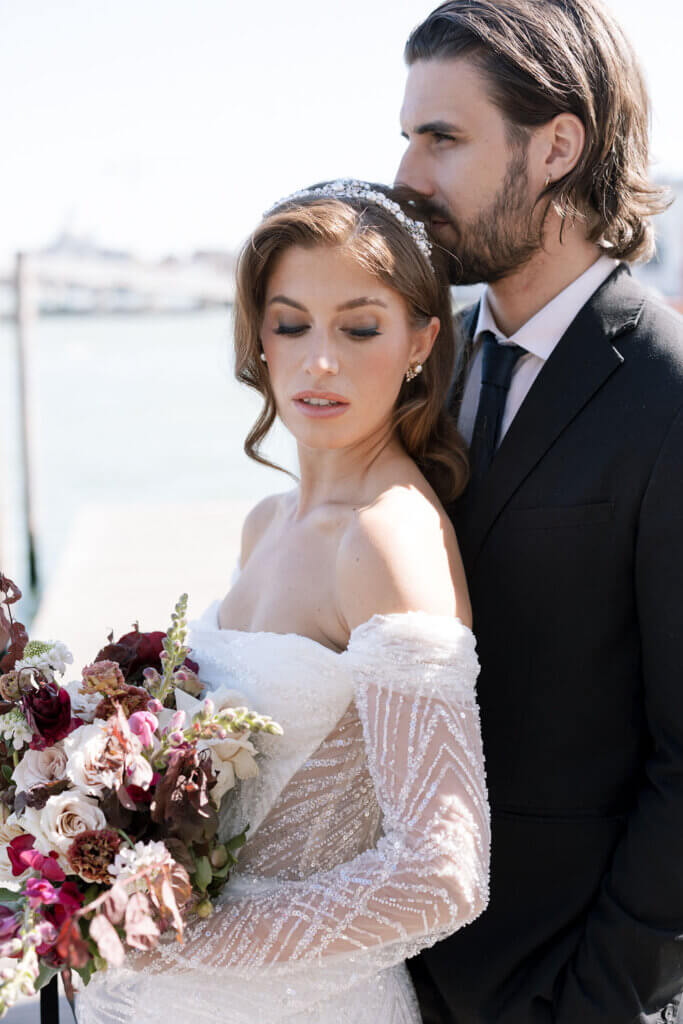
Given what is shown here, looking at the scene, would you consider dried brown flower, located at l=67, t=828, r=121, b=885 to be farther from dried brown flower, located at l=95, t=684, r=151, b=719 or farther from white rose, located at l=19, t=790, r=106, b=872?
dried brown flower, located at l=95, t=684, r=151, b=719

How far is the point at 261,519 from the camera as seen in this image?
2648 mm

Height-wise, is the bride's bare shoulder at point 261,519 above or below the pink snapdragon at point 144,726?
above

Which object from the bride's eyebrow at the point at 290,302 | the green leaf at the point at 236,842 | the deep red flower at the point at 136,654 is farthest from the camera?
the bride's eyebrow at the point at 290,302

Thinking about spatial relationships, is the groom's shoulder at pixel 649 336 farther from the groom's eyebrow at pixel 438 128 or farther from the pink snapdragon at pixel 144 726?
the pink snapdragon at pixel 144 726

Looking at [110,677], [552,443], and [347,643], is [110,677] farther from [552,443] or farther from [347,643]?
[552,443]

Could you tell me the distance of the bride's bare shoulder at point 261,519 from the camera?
102 inches

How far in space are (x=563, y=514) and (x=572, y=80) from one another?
39.4 inches

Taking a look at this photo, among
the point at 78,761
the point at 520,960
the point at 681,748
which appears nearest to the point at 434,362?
the point at 681,748

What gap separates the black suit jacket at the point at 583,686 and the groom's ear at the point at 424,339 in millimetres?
256

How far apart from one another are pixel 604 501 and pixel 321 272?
732 mm

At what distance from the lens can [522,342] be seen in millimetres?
2516

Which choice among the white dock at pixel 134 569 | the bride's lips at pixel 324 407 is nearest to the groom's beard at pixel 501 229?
the bride's lips at pixel 324 407

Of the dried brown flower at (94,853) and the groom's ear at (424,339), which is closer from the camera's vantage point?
the dried brown flower at (94,853)

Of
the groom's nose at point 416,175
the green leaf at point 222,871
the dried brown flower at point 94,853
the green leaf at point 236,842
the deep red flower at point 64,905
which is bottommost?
the green leaf at point 222,871
